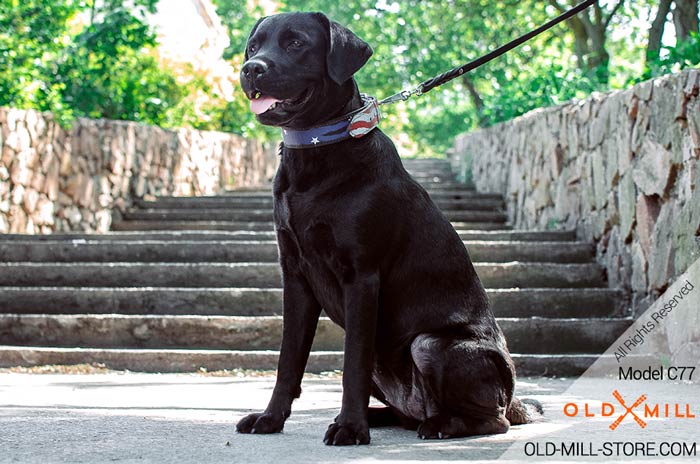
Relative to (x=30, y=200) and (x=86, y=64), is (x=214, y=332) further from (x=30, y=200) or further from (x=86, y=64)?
(x=86, y=64)

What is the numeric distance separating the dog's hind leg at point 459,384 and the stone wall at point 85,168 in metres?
6.44

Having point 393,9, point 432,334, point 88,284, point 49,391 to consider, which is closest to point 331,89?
point 432,334

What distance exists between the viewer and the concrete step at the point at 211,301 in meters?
6.93

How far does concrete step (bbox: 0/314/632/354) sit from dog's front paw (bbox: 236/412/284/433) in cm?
297

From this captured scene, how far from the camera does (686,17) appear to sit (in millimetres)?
→ 10320

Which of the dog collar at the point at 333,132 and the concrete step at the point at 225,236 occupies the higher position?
the dog collar at the point at 333,132

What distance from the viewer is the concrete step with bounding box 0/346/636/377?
6.09 m

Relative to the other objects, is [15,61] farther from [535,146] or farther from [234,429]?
[234,429]

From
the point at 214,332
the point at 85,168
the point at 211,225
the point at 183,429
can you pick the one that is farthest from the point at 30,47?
the point at 183,429

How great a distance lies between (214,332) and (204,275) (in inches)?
41.2

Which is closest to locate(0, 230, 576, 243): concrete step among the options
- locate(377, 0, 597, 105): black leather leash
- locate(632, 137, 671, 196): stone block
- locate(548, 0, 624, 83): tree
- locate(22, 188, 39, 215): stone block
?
locate(22, 188, 39, 215): stone block

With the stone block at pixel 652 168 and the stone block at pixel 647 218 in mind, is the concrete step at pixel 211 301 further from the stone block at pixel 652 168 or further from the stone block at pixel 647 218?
the stone block at pixel 652 168

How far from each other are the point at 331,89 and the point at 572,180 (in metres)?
5.24

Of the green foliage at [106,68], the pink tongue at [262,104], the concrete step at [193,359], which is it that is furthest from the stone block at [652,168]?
the green foliage at [106,68]
